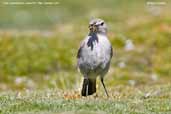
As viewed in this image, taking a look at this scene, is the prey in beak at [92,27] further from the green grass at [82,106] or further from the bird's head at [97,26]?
the green grass at [82,106]

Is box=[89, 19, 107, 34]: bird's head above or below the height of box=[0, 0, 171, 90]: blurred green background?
above

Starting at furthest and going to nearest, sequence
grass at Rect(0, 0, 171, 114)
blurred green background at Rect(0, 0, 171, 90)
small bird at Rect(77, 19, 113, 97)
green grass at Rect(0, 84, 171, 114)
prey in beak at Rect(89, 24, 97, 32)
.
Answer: blurred green background at Rect(0, 0, 171, 90) → grass at Rect(0, 0, 171, 114) → prey in beak at Rect(89, 24, 97, 32) → small bird at Rect(77, 19, 113, 97) → green grass at Rect(0, 84, 171, 114)

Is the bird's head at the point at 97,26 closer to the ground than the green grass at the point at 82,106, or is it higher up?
higher up

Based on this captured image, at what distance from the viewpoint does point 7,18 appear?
4384 centimetres

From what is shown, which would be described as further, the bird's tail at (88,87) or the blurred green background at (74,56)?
the blurred green background at (74,56)

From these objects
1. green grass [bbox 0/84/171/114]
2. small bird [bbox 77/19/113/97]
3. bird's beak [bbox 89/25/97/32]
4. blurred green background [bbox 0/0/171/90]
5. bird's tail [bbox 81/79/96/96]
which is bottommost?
blurred green background [bbox 0/0/171/90]

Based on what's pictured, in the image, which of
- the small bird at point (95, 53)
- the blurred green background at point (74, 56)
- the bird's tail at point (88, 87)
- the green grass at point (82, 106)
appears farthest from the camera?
the blurred green background at point (74, 56)

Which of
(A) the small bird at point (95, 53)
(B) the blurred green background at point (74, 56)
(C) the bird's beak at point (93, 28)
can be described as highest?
(C) the bird's beak at point (93, 28)

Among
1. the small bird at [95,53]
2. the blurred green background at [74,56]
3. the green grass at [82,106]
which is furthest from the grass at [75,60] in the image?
the green grass at [82,106]

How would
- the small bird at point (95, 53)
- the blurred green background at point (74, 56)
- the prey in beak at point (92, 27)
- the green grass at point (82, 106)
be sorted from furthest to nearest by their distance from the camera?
1. the blurred green background at point (74, 56)
2. the prey in beak at point (92, 27)
3. the small bird at point (95, 53)
4. the green grass at point (82, 106)

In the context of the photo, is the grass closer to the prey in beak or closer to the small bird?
the small bird

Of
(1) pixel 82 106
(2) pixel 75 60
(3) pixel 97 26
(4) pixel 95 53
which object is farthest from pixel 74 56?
(1) pixel 82 106

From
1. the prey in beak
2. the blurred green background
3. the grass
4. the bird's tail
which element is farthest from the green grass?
the blurred green background

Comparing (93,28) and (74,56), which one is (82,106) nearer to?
(93,28)
